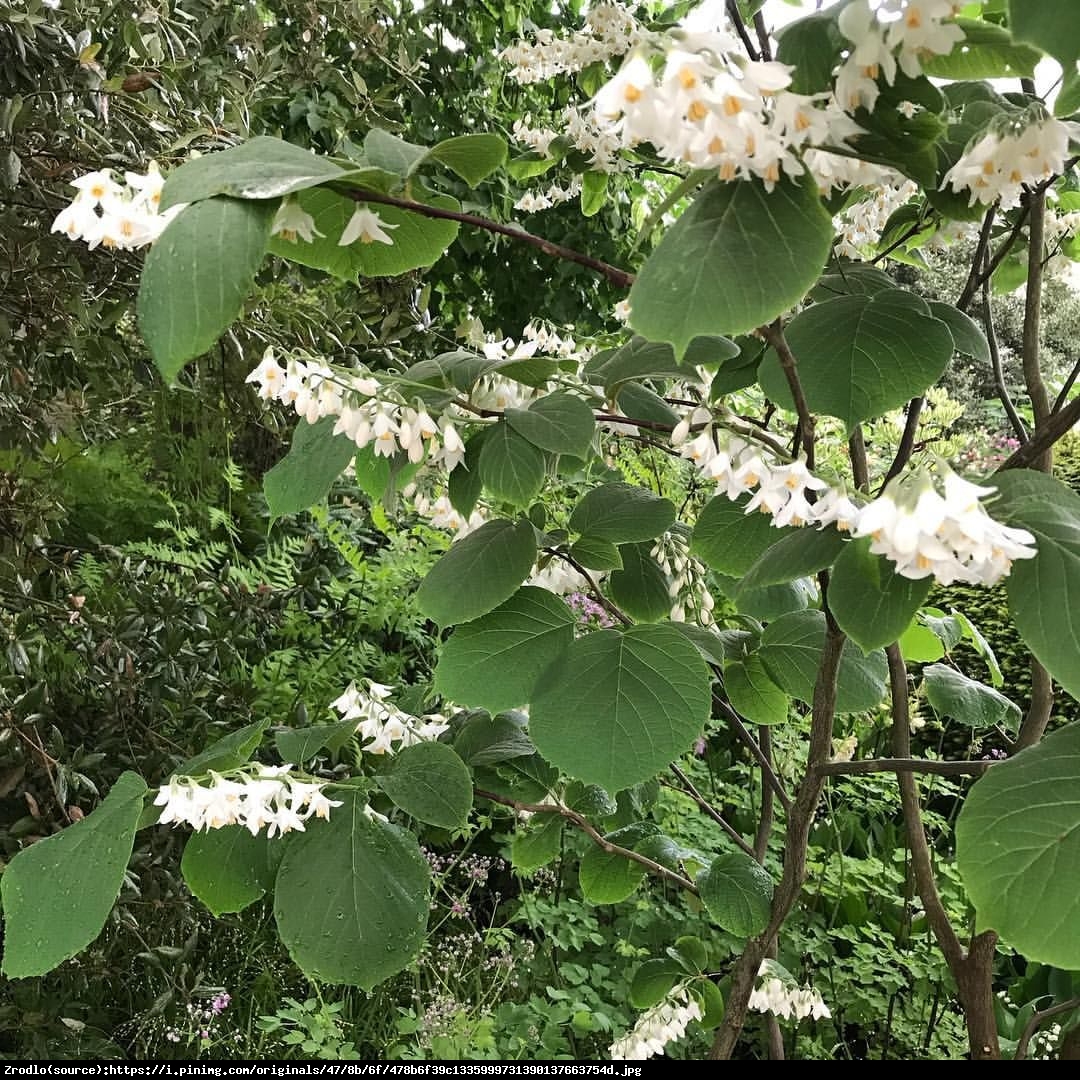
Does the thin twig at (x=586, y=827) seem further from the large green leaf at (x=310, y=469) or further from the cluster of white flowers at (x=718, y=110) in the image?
the cluster of white flowers at (x=718, y=110)

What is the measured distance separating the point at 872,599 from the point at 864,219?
56 centimetres

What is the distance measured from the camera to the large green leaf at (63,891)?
1.89ft

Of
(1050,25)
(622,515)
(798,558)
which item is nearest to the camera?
(1050,25)

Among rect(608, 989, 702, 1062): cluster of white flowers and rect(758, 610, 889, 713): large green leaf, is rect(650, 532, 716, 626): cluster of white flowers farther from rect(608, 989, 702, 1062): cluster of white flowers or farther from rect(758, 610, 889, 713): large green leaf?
rect(608, 989, 702, 1062): cluster of white flowers

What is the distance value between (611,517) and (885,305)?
0.95 feet

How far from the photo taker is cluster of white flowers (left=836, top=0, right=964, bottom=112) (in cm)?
39

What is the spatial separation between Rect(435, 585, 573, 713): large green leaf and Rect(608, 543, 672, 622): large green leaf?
163 millimetres

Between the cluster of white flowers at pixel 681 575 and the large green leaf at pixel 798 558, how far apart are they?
0.37m

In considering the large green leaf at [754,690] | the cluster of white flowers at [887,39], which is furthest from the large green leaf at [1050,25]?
the large green leaf at [754,690]

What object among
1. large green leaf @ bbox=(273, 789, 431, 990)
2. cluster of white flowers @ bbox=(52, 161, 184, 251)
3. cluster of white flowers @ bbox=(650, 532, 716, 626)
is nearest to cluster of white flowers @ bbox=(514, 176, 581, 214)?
cluster of white flowers @ bbox=(650, 532, 716, 626)

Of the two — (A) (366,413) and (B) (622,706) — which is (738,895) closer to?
(B) (622,706)

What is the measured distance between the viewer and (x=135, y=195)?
0.63 metres

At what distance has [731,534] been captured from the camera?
76 centimetres

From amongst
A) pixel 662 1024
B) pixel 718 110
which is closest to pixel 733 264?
pixel 718 110
